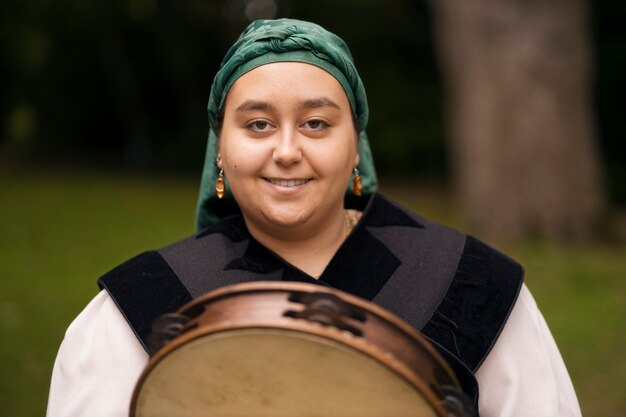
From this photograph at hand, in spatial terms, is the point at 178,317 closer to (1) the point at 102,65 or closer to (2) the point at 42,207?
(2) the point at 42,207

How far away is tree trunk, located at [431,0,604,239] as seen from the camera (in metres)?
8.56

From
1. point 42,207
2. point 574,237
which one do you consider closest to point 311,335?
point 574,237

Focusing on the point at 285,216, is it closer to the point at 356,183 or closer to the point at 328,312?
the point at 356,183

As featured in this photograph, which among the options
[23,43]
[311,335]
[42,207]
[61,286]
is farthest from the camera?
[23,43]

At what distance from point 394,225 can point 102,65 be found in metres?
23.8

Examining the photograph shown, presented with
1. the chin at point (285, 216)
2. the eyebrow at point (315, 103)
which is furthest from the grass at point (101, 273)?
the eyebrow at point (315, 103)

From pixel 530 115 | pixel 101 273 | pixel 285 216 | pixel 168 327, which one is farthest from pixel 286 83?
pixel 530 115

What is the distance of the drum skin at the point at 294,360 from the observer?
1.48 metres

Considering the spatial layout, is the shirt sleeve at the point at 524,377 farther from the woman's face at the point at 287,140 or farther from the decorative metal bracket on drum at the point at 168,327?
the decorative metal bracket on drum at the point at 168,327

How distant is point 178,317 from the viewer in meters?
Result: 1.63

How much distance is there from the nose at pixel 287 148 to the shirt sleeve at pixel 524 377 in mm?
752

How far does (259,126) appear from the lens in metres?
2.10

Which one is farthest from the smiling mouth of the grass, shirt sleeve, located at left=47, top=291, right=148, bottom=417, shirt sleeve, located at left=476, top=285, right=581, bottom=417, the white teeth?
the grass

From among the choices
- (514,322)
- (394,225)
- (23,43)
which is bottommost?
(23,43)
